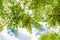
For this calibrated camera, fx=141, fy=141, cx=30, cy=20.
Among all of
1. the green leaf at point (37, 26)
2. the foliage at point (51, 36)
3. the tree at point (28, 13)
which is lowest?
the foliage at point (51, 36)

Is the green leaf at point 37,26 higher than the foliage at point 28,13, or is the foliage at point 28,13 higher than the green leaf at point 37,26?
the foliage at point 28,13

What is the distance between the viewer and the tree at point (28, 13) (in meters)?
1.25

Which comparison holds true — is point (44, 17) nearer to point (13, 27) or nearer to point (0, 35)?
point (13, 27)

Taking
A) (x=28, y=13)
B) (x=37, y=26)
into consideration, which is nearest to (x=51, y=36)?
(x=37, y=26)

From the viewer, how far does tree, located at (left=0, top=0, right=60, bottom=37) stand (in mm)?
1254

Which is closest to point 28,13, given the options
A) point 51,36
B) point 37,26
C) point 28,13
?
point 28,13

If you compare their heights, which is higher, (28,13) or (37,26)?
(28,13)

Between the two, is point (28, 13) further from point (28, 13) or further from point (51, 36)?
point (51, 36)

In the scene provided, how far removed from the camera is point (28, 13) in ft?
4.25

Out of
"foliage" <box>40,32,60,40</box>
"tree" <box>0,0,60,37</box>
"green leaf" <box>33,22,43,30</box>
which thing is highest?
"tree" <box>0,0,60,37</box>

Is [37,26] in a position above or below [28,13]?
below

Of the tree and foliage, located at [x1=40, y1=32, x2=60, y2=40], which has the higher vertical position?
the tree

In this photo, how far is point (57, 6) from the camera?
1.25m

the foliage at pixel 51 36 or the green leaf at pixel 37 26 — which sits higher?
the green leaf at pixel 37 26
